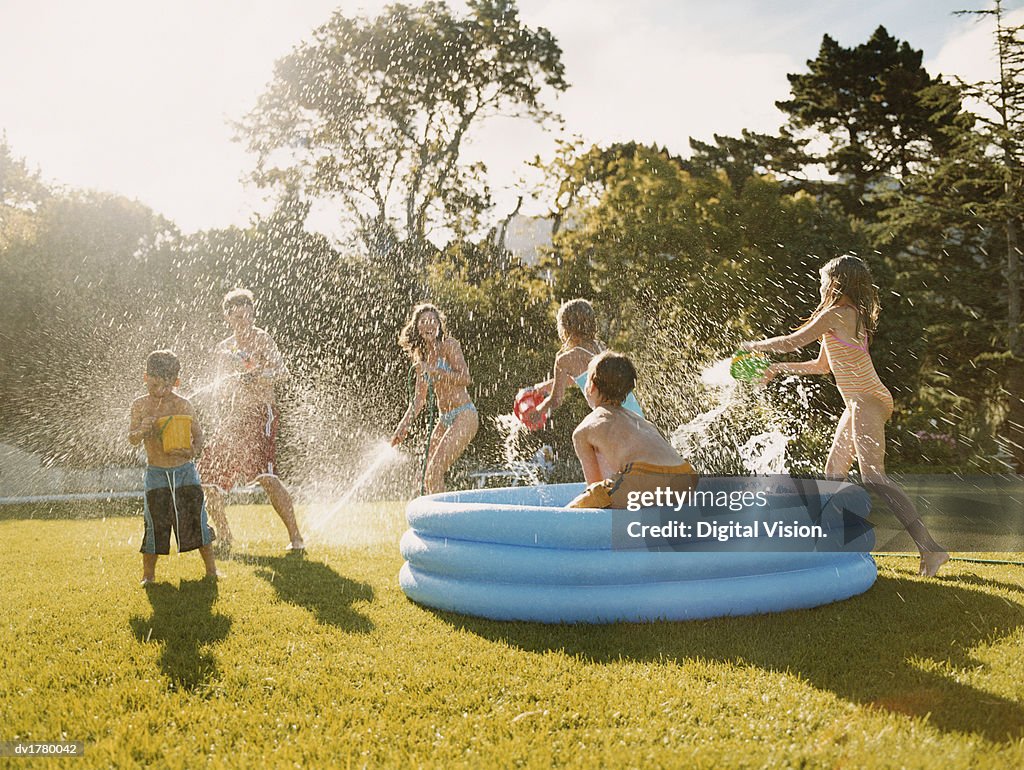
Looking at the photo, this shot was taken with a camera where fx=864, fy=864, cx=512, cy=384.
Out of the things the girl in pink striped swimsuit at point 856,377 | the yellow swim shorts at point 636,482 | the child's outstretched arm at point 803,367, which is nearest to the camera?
the yellow swim shorts at point 636,482

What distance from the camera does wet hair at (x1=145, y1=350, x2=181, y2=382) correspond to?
17.8 feet

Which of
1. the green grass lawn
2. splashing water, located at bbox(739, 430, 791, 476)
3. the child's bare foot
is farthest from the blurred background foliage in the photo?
the green grass lawn

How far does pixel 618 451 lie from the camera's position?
4309 mm

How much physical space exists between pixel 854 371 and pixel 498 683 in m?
3.14

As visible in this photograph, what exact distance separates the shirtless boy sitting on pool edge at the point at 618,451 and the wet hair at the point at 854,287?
1665 mm

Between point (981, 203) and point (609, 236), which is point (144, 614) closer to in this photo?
point (609, 236)

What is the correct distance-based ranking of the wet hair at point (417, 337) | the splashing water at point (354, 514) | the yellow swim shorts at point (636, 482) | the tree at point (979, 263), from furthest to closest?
the tree at point (979, 263), the splashing water at point (354, 514), the wet hair at point (417, 337), the yellow swim shorts at point (636, 482)

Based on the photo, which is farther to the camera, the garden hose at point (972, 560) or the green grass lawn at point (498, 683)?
the garden hose at point (972, 560)

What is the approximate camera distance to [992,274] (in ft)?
66.5

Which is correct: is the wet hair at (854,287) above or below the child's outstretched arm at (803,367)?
above

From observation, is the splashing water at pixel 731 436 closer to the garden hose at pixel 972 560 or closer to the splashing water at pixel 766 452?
the splashing water at pixel 766 452

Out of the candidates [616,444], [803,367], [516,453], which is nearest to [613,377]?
[616,444]

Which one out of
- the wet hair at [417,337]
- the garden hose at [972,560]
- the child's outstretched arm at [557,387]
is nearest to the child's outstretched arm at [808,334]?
the child's outstretched arm at [557,387]

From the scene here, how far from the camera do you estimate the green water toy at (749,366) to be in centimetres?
578
